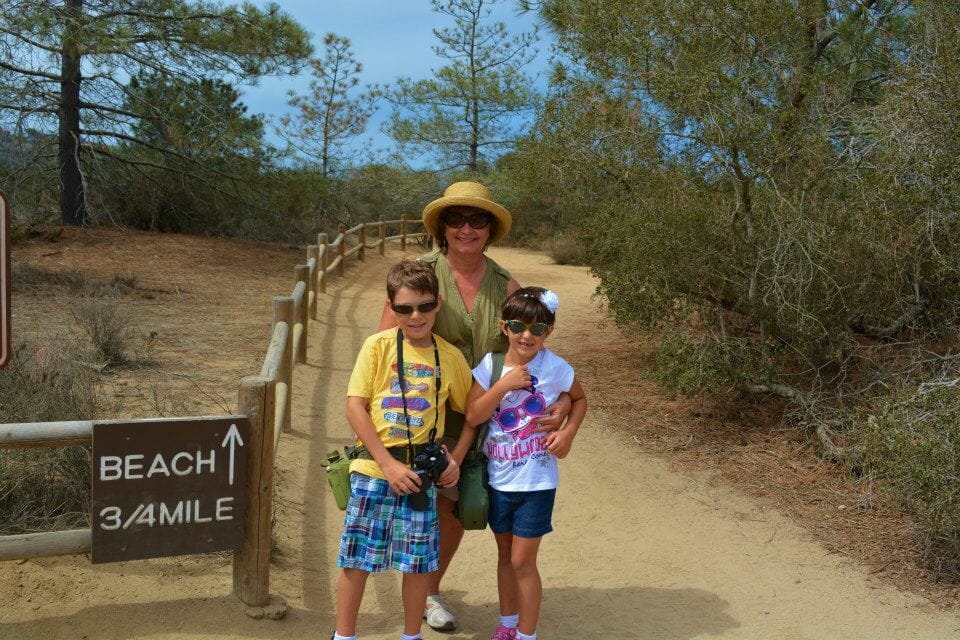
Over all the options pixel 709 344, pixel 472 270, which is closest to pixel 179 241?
pixel 709 344

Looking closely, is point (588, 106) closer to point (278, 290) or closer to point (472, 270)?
point (472, 270)

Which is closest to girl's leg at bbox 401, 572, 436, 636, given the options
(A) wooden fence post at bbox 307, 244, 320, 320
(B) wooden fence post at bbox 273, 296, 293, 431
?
(B) wooden fence post at bbox 273, 296, 293, 431

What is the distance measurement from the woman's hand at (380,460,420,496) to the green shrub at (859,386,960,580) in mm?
2855

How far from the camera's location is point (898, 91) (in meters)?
5.62

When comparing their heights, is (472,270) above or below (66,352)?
above

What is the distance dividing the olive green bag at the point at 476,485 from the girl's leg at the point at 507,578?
148 mm

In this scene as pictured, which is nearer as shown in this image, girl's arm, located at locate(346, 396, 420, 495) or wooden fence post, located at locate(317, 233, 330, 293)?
girl's arm, located at locate(346, 396, 420, 495)

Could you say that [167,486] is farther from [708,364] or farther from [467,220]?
[708,364]

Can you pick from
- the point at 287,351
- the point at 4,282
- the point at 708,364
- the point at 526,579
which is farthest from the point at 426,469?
the point at 708,364

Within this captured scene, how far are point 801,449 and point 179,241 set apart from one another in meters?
12.6

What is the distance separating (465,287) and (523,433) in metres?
0.60

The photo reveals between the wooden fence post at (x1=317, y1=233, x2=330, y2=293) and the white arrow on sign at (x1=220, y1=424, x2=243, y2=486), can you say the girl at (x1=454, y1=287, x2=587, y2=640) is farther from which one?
the wooden fence post at (x1=317, y1=233, x2=330, y2=293)

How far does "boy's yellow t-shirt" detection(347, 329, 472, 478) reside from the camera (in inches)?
116

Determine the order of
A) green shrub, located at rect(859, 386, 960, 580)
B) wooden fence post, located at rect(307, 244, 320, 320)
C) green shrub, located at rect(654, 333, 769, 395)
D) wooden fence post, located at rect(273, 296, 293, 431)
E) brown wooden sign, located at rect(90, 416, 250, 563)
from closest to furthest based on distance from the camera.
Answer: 1. brown wooden sign, located at rect(90, 416, 250, 563)
2. green shrub, located at rect(859, 386, 960, 580)
3. wooden fence post, located at rect(273, 296, 293, 431)
4. green shrub, located at rect(654, 333, 769, 395)
5. wooden fence post, located at rect(307, 244, 320, 320)
